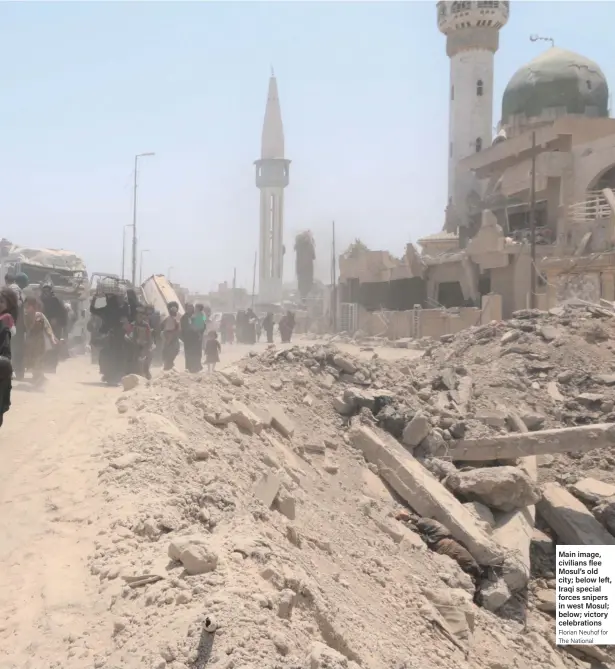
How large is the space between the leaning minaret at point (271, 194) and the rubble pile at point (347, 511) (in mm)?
48155

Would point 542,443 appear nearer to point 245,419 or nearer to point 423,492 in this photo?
point 423,492

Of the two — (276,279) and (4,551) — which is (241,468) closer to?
(4,551)

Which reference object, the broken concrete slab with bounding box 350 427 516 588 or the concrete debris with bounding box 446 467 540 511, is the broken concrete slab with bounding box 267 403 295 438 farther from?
the concrete debris with bounding box 446 467 540 511

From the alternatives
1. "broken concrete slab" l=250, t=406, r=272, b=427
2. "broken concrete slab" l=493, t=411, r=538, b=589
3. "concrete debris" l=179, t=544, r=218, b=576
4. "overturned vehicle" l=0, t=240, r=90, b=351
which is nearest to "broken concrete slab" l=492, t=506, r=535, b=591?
"broken concrete slab" l=493, t=411, r=538, b=589

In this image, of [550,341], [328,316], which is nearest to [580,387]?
[550,341]

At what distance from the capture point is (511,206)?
28969 millimetres

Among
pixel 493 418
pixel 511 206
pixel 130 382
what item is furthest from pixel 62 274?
pixel 511 206

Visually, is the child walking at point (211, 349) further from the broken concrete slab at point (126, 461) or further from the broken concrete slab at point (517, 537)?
the broken concrete slab at point (126, 461)

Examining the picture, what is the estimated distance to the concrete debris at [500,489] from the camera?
6609 millimetres

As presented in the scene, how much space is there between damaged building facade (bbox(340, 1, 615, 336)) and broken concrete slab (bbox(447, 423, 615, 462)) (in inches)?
458

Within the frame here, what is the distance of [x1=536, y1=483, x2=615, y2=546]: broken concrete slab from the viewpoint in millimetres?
6520

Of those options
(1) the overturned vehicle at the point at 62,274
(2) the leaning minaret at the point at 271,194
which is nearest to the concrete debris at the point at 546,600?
(1) the overturned vehicle at the point at 62,274

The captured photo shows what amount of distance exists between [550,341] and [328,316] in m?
24.3

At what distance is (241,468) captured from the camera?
524 cm
